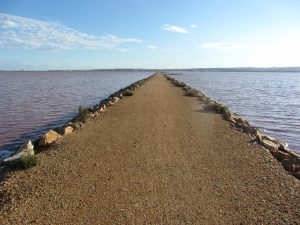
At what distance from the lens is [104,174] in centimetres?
741

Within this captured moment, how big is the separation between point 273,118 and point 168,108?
21.0ft

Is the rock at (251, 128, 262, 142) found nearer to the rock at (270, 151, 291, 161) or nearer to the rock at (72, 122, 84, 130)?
the rock at (270, 151, 291, 161)

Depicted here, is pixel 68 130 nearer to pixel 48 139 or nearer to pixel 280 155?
pixel 48 139

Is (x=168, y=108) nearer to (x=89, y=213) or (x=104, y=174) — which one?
(x=104, y=174)

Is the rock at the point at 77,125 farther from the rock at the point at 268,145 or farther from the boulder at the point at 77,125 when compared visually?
the rock at the point at 268,145

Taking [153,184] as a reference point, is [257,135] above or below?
below

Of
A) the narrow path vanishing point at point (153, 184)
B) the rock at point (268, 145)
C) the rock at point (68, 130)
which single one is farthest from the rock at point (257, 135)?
the rock at point (68, 130)

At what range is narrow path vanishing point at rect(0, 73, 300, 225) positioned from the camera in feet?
18.3

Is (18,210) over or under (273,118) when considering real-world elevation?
over

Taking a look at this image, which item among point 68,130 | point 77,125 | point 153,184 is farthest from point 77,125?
point 153,184

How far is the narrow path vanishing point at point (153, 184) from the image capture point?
18.3 feet

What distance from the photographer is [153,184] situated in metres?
6.80

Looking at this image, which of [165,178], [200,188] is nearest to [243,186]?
[200,188]

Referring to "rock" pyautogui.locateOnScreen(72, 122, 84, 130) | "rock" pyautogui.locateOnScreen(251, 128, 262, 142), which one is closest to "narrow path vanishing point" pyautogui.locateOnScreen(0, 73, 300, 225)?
"rock" pyautogui.locateOnScreen(251, 128, 262, 142)
